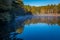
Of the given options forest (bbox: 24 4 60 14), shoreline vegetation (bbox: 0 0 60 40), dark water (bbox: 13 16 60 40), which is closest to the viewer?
dark water (bbox: 13 16 60 40)

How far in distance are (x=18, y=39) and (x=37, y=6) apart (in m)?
6.96

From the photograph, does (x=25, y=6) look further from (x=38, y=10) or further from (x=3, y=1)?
(x=3, y=1)

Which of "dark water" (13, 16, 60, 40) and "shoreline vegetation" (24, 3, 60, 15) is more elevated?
"shoreline vegetation" (24, 3, 60, 15)

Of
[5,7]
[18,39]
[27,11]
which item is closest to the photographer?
[18,39]

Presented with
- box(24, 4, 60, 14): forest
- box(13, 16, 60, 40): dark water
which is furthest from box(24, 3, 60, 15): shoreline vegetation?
box(13, 16, 60, 40): dark water

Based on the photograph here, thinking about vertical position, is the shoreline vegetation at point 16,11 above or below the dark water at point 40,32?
above

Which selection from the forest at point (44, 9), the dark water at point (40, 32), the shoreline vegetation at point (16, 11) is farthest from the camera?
the forest at point (44, 9)

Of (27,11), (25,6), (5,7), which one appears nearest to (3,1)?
(5,7)

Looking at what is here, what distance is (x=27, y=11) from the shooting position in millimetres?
11695

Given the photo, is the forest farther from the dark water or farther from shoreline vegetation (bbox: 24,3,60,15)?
the dark water

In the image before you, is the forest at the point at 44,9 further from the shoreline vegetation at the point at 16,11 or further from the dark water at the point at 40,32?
the dark water at the point at 40,32

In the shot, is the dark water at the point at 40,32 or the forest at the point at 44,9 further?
the forest at the point at 44,9

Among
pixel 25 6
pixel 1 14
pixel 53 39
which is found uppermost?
pixel 25 6

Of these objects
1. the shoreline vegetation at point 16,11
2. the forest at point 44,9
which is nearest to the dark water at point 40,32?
the shoreline vegetation at point 16,11
